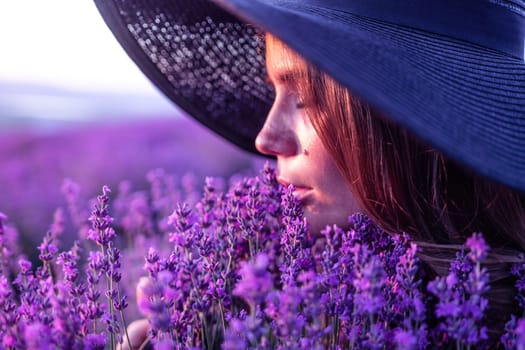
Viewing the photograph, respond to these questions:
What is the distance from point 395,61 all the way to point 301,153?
431mm

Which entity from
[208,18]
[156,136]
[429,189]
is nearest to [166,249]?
[208,18]

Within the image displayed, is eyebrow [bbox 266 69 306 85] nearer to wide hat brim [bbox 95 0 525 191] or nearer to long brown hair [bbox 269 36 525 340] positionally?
long brown hair [bbox 269 36 525 340]

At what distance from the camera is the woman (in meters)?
0.87

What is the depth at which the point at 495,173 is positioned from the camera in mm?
873

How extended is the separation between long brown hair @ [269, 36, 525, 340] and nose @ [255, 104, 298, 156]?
117mm

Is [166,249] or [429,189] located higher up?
[429,189]

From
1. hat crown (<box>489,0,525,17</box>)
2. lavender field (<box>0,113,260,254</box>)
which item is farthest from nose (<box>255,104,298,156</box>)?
lavender field (<box>0,113,260,254</box>)

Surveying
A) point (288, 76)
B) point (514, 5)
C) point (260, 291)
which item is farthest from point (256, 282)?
point (514, 5)

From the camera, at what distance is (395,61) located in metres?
0.97

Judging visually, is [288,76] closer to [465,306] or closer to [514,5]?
[514,5]

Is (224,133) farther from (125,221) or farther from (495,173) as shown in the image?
(495,173)

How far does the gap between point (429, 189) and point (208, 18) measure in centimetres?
105

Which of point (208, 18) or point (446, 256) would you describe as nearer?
point (446, 256)

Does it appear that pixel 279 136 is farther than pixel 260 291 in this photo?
Yes
